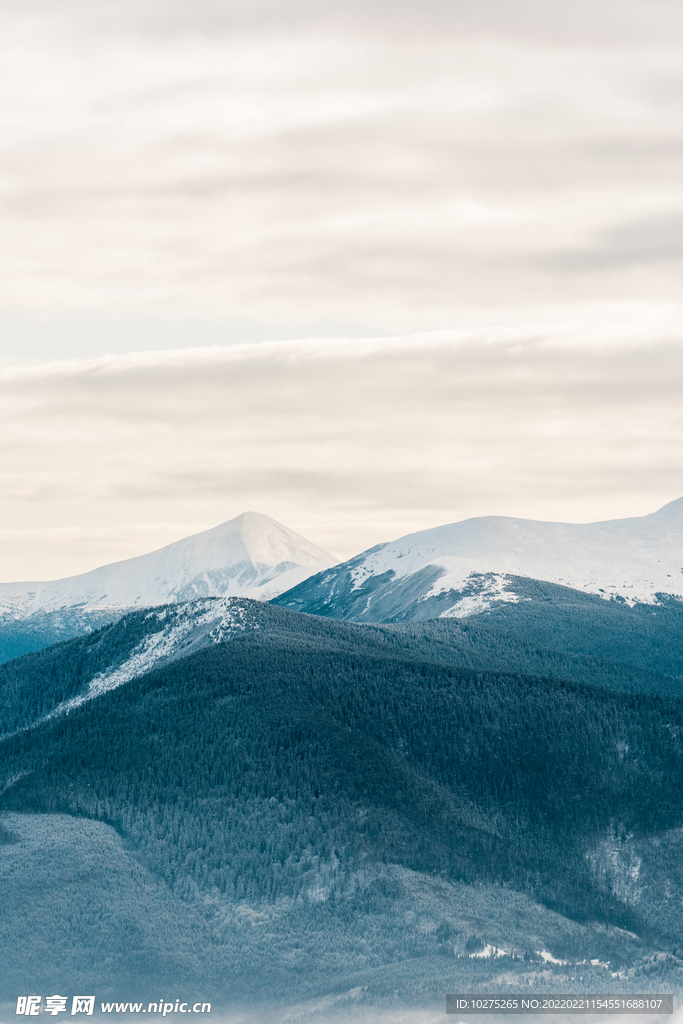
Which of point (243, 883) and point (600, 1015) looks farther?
point (243, 883)

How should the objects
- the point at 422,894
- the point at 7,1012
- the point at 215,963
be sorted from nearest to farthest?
the point at 7,1012 → the point at 215,963 → the point at 422,894

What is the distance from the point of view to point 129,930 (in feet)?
600

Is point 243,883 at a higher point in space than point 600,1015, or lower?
higher

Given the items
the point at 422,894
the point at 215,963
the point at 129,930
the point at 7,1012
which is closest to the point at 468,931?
the point at 422,894

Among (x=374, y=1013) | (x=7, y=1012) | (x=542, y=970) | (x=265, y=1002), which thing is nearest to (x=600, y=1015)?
(x=542, y=970)

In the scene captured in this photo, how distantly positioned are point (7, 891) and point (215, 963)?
33.1 meters

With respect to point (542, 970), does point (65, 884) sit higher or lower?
higher

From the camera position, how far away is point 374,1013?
16662 cm

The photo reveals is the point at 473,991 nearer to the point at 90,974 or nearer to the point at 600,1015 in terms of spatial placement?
the point at 600,1015

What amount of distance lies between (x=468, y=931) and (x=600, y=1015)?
1007 inches

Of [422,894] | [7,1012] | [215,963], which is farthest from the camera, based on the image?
[422,894]

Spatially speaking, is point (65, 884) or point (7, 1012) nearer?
point (7, 1012)

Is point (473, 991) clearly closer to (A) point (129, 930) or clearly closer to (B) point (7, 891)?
(A) point (129, 930)

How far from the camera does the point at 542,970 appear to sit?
18538cm
